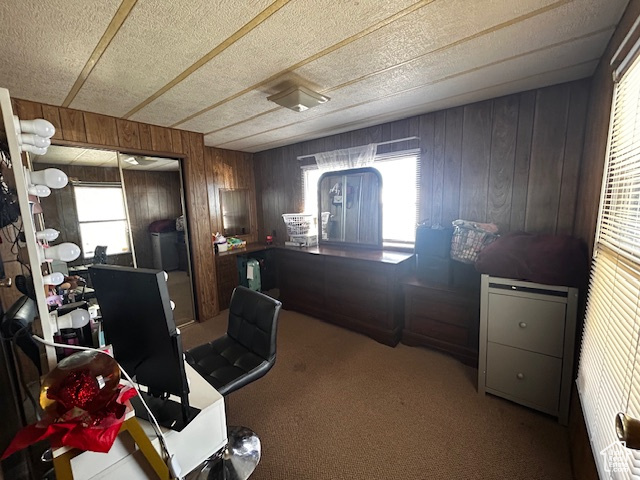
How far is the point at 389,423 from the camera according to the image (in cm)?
173

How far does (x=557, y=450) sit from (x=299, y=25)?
2.59 meters

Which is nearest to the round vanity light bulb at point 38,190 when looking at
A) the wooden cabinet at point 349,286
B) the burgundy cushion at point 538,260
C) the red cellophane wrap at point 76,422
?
the red cellophane wrap at point 76,422

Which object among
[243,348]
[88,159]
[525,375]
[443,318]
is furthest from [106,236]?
[525,375]

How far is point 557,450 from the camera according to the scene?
150 centimetres

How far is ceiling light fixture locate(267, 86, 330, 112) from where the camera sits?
1.83 metres

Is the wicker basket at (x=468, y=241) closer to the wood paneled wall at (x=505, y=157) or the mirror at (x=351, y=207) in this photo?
the wood paneled wall at (x=505, y=157)

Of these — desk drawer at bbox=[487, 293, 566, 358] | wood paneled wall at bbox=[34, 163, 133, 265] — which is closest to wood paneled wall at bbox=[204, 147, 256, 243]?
wood paneled wall at bbox=[34, 163, 133, 265]

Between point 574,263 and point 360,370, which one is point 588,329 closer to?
point 574,263

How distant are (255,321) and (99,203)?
199 cm

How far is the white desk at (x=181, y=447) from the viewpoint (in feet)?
2.48

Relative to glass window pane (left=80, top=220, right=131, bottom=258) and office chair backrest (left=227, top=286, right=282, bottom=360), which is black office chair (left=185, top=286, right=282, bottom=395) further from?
glass window pane (left=80, top=220, right=131, bottom=258)

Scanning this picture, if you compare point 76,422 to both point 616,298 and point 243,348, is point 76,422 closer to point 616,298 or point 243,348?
point 243,348

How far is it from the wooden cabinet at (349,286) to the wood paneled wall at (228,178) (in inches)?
41.0

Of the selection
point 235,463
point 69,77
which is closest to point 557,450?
point 235,463
